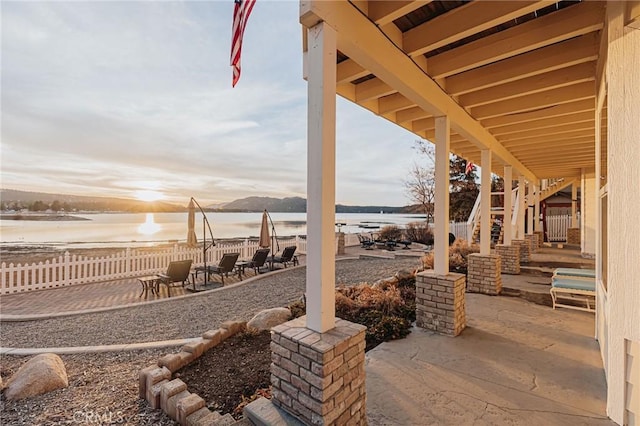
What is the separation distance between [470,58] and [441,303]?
311 cm

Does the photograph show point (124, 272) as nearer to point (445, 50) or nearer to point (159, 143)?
point (159, 143)

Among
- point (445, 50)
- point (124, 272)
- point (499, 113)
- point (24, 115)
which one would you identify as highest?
point (24, 115)

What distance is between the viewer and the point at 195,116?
11094 mm

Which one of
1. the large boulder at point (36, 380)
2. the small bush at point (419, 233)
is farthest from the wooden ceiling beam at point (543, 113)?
the small bush at point (419, 233)

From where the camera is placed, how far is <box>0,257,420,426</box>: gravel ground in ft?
8.04

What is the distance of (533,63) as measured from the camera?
3102mm

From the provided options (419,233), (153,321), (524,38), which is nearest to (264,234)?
(153,321)

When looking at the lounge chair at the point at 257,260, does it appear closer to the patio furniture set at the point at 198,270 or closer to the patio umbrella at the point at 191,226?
the patio furniture set at the point at 198,270

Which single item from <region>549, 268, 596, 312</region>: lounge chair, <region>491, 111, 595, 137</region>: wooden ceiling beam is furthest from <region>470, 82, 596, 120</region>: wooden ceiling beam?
<region>549, 268, 596, 312</region>: lounge chair

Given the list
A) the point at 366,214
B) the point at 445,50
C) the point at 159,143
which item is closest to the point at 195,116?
the point at 159,143

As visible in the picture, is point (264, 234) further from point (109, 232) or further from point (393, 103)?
point (109, 232)

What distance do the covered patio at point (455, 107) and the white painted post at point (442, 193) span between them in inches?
0.6

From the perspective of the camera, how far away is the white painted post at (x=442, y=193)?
3.78 meters

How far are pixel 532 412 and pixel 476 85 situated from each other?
3595 millimetres
